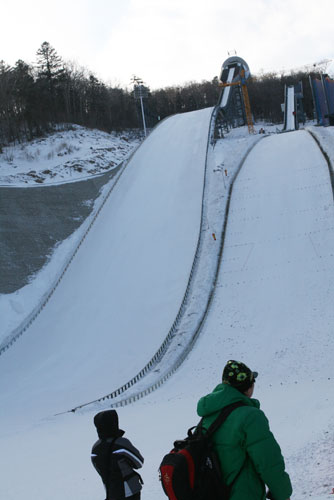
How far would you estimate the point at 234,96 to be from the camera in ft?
184

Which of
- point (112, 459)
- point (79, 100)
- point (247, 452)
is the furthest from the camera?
point (79, 100)

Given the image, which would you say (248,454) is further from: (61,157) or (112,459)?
(61,157)

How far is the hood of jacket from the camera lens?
130 inches

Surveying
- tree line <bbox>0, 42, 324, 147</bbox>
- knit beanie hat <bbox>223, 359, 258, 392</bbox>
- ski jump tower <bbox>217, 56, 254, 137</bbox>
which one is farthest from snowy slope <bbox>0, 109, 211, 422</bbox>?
tree line <bbox>0, 42, 324, 147</bbox>

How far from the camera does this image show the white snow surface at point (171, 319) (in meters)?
9.05

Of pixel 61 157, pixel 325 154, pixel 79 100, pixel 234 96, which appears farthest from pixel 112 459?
pixel 79 100

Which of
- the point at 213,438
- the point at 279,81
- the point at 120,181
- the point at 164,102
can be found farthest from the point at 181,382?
the point at 279,81

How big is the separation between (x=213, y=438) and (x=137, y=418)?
865 cm

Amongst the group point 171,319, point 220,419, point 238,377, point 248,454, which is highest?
point 238,377

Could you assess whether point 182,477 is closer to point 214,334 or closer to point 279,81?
point 214,334

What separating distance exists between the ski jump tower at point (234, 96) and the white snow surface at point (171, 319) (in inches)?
782

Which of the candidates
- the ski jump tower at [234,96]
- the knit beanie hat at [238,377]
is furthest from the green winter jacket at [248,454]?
the ski jump tower at [234,96]

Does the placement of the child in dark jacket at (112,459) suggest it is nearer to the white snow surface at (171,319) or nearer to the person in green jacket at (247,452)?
the person in green jacket at (247,452)

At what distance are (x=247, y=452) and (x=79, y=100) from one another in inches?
2830
